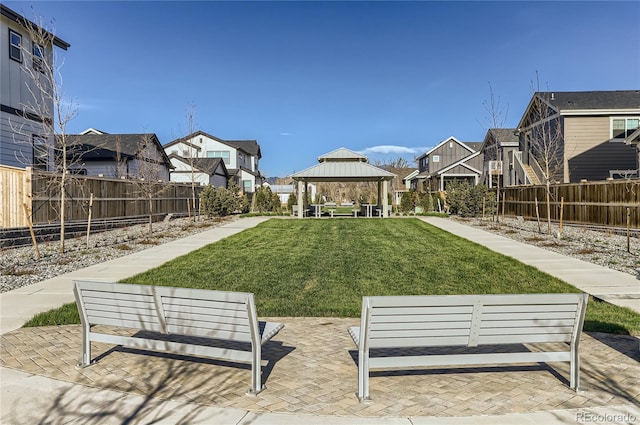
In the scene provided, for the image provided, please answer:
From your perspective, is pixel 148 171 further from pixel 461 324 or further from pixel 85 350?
pixel 461 324

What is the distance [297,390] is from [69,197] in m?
15.2

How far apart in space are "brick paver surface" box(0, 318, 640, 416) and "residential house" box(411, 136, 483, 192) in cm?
3937

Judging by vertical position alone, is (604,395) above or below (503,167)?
below

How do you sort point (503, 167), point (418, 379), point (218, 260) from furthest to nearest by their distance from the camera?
point (503, 167) → point (218, 260) → point (418, 379)

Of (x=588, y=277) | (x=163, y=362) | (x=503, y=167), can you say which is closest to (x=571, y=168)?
(x=503, y=167)

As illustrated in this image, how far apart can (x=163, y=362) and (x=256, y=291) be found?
3.55 meters

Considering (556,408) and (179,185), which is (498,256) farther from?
(179,185)

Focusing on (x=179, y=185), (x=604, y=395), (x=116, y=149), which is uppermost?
(x=116, y=149)

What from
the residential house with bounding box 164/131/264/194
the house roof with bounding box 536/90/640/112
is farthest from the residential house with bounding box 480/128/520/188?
the residential house with bounding box 164/131/264/194

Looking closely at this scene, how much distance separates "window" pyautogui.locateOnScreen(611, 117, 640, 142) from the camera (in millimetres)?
24469

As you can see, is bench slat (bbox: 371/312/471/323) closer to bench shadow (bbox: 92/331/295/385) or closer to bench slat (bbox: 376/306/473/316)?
bench slat (bbox: 376/306/473/316)

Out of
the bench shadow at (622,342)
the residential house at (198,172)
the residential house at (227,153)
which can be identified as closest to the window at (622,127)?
the bench shadow at (622,342)

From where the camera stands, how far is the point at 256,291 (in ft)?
26.8

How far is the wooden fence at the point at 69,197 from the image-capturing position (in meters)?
13.4
